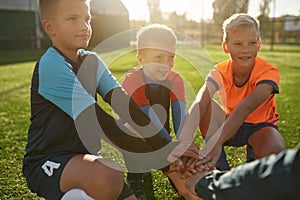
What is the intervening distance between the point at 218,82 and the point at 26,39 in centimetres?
2645

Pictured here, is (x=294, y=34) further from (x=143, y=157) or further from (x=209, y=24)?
(x=143, y=157)

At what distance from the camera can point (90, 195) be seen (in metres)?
1.96

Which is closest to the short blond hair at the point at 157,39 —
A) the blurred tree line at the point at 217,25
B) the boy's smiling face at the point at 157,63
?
the boy's smiling face at the point at 157,63

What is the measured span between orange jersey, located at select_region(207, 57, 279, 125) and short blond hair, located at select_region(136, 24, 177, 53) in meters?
0.38

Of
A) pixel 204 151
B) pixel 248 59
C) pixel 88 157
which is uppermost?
pixel 248 59

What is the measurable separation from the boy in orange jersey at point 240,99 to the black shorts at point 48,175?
2.96 ft

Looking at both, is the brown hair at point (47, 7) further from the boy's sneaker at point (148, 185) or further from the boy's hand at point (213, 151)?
the boy's sneaker at point (148, 185)

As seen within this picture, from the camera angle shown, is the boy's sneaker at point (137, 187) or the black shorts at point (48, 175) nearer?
the black shorts at point (48, 175)

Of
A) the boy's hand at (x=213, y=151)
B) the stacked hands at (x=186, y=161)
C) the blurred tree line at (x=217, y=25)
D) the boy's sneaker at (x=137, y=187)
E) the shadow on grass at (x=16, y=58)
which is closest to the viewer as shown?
the stacked hands at (x=186, y=161)

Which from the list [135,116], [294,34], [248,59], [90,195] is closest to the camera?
[90,195]

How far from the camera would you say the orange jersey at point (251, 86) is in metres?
2.65

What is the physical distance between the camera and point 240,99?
2801mm

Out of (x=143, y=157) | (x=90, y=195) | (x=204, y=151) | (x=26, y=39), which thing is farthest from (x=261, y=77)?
(x=26, y=39)

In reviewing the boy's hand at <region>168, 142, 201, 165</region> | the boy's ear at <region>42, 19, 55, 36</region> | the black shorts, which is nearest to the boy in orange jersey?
the boy's hand at <region>168, 142, 201, 165</region>
